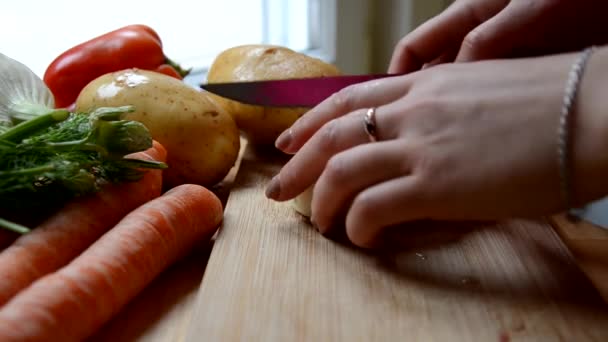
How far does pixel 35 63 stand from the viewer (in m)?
1.25

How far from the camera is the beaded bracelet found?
1.73 feet

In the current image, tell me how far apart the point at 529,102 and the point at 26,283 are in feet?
1.60

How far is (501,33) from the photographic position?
0.79 meters

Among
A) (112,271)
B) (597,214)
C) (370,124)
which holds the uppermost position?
(370,124)

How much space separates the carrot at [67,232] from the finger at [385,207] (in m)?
0.26

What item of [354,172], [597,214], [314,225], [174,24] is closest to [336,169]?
[354,172]

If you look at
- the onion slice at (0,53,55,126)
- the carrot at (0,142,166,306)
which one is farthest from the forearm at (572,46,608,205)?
the onion slice at (0,53,55,126)

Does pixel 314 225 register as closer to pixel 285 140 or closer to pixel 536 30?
pixel 285 140

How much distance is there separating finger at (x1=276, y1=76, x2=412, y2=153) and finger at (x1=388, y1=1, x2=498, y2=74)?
30 cm

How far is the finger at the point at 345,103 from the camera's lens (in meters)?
0.68

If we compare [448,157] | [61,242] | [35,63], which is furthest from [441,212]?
[35,63]

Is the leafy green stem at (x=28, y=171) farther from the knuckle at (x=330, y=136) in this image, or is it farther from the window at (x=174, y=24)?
the window at (x=174, y=24)

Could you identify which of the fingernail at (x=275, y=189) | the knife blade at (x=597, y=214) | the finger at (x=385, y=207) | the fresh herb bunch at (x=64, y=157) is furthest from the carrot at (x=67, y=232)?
the knife blade at (x=597, y=214)

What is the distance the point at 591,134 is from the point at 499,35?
0.30 meters
